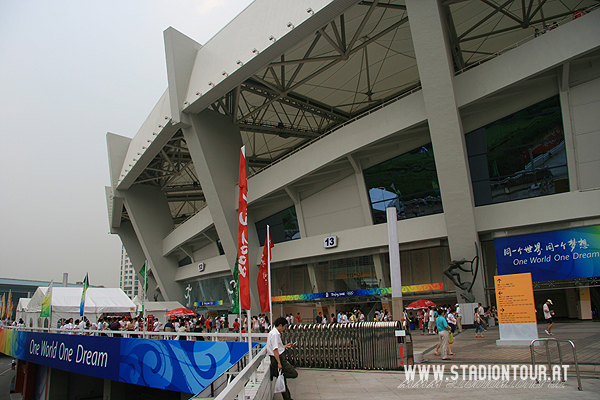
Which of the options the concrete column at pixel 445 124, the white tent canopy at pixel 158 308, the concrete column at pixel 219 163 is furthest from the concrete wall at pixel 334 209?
the white tent canopy at pixel 158 308

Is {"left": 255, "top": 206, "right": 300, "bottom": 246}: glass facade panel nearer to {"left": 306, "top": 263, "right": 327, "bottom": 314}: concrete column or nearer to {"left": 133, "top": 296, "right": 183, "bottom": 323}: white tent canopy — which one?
{"left": 306, "top": 263, "right": 327, "bottom": 314}: concrete column

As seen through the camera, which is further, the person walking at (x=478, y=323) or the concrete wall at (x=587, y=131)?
the concrete wall at (x=587, y=131)

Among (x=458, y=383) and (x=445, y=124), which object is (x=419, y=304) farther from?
(x=458, y=383)

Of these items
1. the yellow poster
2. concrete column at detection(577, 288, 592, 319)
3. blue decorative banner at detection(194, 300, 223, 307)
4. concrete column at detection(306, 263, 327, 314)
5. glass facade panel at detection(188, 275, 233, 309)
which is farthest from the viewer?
blue decorative banner at detection(194, 300, 223, 307)

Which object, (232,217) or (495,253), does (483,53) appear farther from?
(232,217)

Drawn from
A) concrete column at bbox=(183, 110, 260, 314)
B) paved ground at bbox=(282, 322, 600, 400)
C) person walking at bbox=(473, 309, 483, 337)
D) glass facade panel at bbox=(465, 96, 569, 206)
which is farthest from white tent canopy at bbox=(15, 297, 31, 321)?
glass facade panel at bbox=(465, 96, 569, 206)

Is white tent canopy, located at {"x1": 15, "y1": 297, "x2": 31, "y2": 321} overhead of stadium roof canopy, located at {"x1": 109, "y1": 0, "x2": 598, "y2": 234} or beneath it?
beneath

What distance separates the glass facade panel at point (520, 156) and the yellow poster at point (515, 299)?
8.35 meters

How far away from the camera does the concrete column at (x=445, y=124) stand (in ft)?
60.4

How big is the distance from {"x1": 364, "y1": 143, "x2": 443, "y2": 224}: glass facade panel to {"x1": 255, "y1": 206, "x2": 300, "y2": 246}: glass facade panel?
6.79 m

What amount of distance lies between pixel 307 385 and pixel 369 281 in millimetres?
17172

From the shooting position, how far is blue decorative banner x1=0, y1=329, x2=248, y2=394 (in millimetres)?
10336

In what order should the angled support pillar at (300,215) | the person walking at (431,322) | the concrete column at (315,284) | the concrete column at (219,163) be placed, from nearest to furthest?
the person walking at (431,322)
the concrete column at (219,163)
the concrete column at (315,284)
the angled support pillar at (300,215)

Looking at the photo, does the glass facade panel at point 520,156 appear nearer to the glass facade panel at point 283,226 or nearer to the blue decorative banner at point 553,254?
the blue decorative banner at point 553,254
